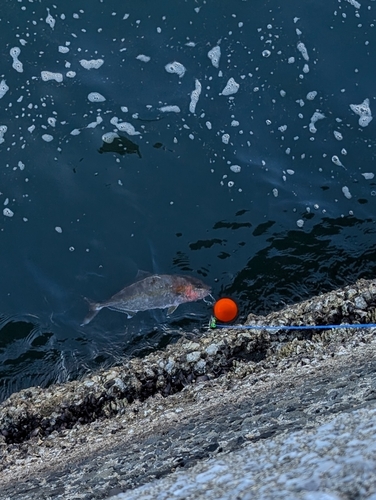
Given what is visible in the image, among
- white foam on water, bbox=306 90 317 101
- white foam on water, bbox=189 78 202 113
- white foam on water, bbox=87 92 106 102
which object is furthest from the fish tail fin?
white foam on water, bbox=306 90 317 101

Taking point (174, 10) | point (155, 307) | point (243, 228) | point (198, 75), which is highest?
point (174, 10)

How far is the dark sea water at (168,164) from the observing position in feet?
21.3

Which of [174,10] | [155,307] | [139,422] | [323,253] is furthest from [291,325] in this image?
[174,10]

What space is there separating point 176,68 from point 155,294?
10.2 ft

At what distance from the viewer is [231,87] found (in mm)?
6957

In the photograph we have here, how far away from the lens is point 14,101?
269 inches

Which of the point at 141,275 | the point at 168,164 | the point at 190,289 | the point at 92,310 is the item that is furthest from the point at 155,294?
the point at 168,164

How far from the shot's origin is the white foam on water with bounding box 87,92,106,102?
22.7ft

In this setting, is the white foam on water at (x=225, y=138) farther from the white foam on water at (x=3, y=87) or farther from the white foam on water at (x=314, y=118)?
the white foam on water at (x=3, y=87)

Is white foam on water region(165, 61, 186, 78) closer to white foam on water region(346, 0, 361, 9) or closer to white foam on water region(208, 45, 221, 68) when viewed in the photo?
white foam on water region(208, 45, 221, 68)

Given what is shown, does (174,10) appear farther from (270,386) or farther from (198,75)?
(270,386)

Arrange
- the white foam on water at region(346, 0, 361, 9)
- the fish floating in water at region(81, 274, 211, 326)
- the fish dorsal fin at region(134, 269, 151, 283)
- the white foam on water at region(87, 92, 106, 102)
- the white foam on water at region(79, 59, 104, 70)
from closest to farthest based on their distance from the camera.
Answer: the fish floating in water at region(81, 274, 211, 326) → the fish dorsal fin at region(134, 269, 151, 283) → the white foam on water at region(87, 92, 106, 102) → the white foam on water at region(79, 59, 104, 70) → the white foam on water at region(346, 0, 361, 9)

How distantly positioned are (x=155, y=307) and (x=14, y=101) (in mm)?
3324

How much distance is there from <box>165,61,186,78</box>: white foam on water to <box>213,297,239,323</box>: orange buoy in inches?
123
